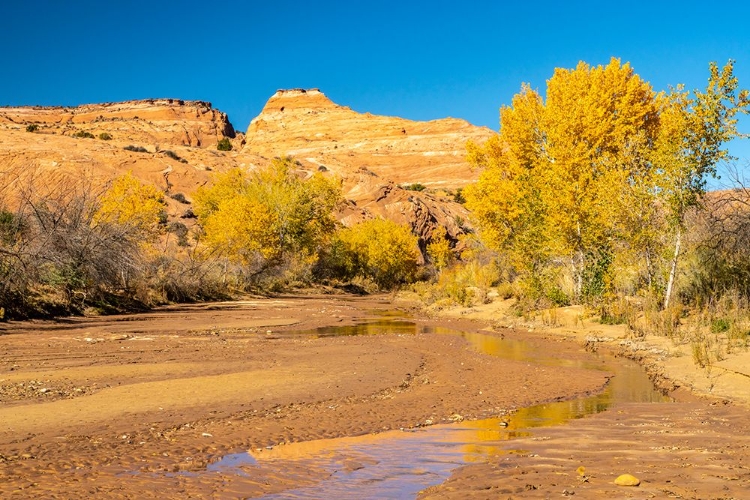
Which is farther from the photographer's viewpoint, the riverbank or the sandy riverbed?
the sandy riverbed

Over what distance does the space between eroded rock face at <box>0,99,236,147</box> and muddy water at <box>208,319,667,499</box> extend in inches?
4463

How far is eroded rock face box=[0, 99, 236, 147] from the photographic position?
396 feet

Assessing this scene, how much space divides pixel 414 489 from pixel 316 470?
3.58 feet

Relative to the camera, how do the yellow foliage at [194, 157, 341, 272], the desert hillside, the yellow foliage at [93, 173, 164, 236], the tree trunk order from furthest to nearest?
the desert hillside, the yellow foliage at [194, 157, 341, 272], the yellow foliage at [93, 173, 164, 236], the tree trunk

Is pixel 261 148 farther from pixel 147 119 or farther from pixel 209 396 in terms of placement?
pixel 209 396

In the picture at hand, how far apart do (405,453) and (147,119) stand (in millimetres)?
144063

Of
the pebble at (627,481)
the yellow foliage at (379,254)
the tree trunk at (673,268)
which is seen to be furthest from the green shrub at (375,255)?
the pebble at (627,481)

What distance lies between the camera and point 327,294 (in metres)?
47.0

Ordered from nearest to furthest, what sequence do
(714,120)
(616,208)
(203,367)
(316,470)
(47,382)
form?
(316,470) < (47,382) < (203,367) < (714,120) < (616,208)

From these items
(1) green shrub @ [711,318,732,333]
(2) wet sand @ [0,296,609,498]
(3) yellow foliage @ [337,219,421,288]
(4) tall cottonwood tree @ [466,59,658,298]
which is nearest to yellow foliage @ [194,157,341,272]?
(3) yellow foliage @ [337,219,421,288]

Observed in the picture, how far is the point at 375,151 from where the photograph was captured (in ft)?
401

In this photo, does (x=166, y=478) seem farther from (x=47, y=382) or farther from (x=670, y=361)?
(x=670, y=361)

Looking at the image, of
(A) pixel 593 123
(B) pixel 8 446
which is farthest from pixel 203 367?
(A) pixel 593 123

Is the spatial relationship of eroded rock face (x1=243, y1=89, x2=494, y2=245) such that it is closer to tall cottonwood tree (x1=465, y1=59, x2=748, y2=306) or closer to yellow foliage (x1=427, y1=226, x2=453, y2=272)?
yellow foliage (x1=427, y1=226, x2=453, y2=272)
